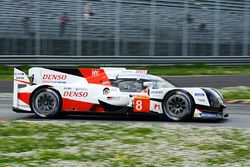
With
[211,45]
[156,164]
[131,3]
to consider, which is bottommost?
[156,164]

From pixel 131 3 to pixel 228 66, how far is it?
6.60m

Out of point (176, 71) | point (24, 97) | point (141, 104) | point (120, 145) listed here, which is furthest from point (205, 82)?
point (120, 145)

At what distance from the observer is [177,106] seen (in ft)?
37.2

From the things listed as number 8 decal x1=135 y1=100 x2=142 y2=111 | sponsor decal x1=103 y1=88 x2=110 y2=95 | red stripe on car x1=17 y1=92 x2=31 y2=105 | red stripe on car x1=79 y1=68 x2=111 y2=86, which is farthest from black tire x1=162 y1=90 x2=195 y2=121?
red stripe on car x1=17 y1=92 x2=31 y2=105

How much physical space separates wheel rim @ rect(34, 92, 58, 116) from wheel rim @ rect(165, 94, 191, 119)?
2323 mm

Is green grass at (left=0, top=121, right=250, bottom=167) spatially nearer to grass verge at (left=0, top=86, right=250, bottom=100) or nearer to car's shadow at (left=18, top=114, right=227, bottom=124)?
car's shadow at (left=18, top=114, right=227, bottom=124)

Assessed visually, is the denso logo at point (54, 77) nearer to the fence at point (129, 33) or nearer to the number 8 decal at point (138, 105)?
the number 8 decal at point (138, 105)

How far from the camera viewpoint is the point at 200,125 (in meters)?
10.8

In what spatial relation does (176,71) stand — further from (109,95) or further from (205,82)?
(109,95)

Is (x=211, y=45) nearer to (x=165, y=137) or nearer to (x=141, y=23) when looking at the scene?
(x=141, y=23)

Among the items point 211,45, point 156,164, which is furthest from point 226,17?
point 156,164

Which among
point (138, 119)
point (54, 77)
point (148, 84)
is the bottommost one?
point (138, 119)

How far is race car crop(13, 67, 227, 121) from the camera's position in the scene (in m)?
11.3

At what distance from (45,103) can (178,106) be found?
108 inches
